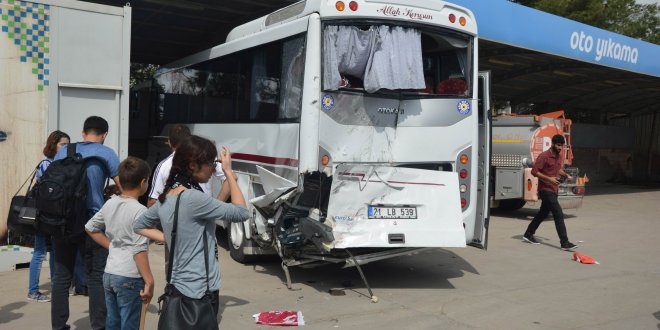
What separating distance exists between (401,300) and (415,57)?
2.87 metres

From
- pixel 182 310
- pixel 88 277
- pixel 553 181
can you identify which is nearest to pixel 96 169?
pixel 88 277

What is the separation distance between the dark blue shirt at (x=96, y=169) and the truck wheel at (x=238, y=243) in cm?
328

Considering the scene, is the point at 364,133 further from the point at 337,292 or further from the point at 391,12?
the point at 337,292

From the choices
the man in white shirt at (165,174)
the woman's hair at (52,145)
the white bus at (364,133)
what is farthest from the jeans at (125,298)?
the white bus at (364,133)

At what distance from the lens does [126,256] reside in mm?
4008

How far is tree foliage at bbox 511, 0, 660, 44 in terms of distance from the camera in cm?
2759

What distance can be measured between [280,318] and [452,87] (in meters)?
3.80

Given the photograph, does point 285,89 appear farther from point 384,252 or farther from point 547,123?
point 547,123

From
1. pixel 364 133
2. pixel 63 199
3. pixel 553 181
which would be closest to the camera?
pixel 63 199

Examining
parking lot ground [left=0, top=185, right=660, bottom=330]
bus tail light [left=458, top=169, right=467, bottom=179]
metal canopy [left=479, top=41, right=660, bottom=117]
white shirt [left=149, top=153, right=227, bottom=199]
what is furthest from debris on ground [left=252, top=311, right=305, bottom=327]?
metal canopy [left=479, top=41, right=660, bottom=117]

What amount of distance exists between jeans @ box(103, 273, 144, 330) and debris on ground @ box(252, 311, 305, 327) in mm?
1868

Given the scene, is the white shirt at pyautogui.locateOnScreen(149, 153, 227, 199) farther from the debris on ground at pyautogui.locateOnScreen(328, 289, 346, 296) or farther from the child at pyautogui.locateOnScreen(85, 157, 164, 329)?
the debris on ground at pyautogui.locateOnScreen(328, 289, 346, 296)

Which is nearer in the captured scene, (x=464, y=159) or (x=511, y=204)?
(x=464, y=159)

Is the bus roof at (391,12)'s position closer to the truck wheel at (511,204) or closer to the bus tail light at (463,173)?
the bus tail light at (463,173)
